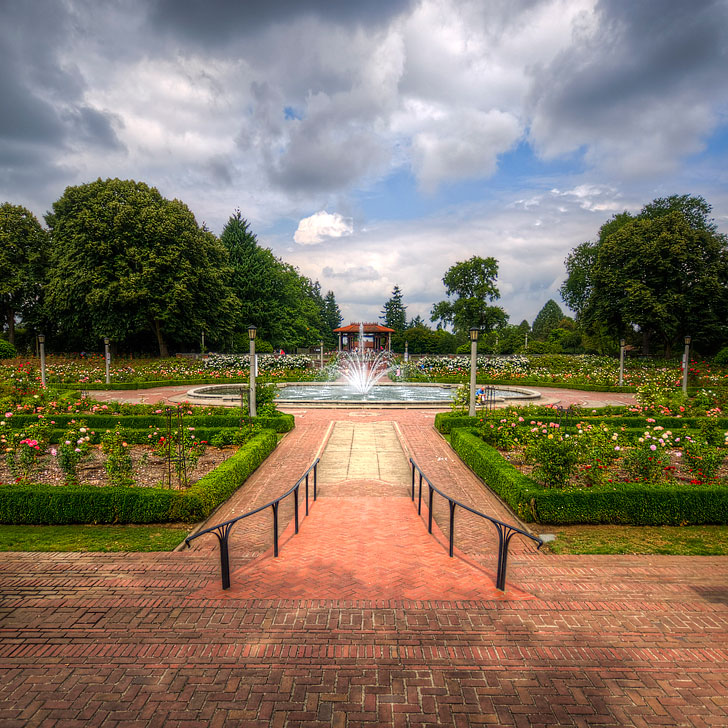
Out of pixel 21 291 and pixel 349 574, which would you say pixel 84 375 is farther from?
pixel 349 574

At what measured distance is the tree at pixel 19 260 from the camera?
31141 mm

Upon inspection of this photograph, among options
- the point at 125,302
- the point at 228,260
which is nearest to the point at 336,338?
the point at 228,260

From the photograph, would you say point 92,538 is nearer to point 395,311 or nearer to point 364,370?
point 364,370

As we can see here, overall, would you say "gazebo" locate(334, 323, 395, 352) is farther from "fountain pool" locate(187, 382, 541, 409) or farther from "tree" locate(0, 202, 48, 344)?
"tree" locate(0, 202, 48, 344)

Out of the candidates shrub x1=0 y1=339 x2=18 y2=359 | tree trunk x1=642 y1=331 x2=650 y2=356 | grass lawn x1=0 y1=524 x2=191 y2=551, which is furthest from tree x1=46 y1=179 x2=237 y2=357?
tree trunk x1=642 y1=331 x2=650 y2=356

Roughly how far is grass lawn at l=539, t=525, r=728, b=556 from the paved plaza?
0.27 m

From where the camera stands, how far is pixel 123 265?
28234 mm

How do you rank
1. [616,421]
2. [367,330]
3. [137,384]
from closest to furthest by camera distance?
[616,421] < [137,384] < [367,330]

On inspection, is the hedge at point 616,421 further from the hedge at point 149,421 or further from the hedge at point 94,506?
the hedge at point 94,506

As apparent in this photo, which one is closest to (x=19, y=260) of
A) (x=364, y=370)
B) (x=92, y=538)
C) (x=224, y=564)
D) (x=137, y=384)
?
(x=137, y=384)

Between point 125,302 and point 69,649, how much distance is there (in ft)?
93.0

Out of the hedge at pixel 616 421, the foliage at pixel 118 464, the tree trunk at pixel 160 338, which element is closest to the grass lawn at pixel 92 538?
the foliage at pixel 118 464

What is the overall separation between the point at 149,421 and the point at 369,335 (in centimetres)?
4386

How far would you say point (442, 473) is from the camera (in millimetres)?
8789
